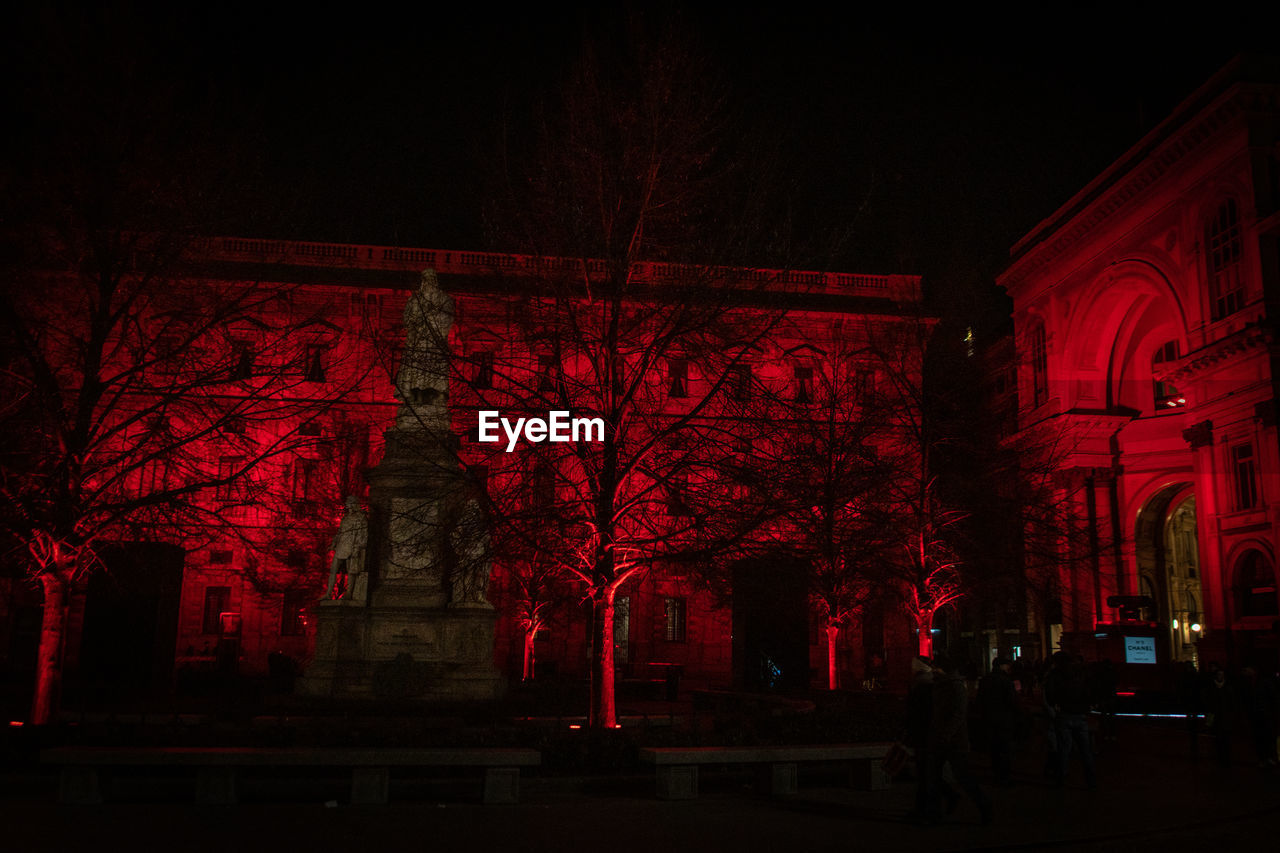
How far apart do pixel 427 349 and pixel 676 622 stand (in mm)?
32325

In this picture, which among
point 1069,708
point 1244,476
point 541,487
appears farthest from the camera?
point 1244,476

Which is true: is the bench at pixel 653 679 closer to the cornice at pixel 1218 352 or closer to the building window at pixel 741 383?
the building window at pixel 741 383

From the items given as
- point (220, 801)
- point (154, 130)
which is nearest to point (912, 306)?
point (154, 130)

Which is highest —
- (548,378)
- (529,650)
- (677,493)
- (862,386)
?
(862,386)

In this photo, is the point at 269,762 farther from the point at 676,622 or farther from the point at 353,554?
the point at 676,622

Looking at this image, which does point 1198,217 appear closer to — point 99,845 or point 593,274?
point 593,274

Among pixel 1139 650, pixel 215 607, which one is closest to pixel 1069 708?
pixel 1139 650

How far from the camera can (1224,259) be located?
34.2 metres

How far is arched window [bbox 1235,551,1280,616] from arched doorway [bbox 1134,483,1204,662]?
1229 cm

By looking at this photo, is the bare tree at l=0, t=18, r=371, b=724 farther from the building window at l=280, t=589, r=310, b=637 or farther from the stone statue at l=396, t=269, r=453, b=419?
the building window at l=280, t=589, r=310, b=637

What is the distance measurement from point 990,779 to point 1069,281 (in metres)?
35.4

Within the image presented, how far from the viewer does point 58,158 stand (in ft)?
52.7

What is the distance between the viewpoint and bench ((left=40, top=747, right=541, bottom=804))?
999 centimetres
